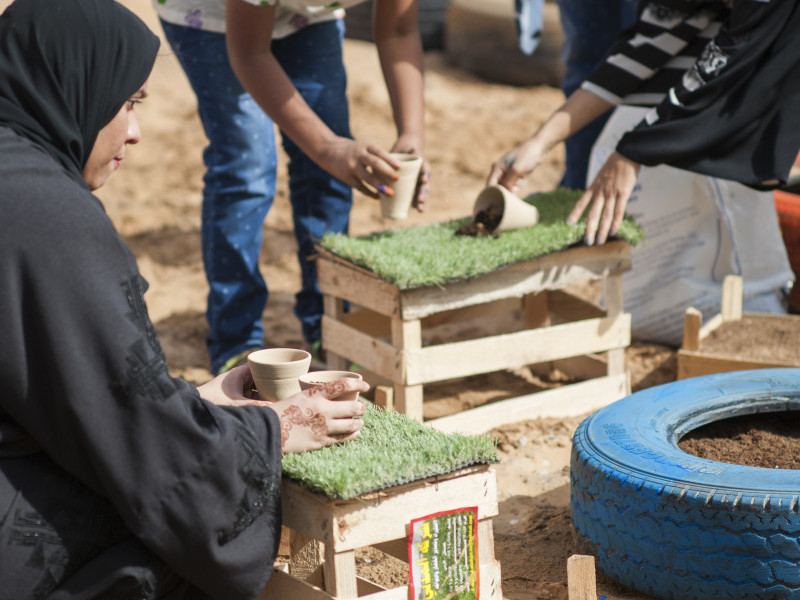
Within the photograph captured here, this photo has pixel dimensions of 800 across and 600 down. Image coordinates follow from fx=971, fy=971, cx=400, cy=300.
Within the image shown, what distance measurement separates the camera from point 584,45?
196 inches

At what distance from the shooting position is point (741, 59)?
11.0 feet

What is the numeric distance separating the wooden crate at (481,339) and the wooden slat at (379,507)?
49.7 inches

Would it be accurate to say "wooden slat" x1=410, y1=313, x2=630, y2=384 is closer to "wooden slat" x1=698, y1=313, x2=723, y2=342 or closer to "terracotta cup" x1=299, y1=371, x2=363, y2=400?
"wooden slat" x1=698, y1=313, x2=723, y2=342

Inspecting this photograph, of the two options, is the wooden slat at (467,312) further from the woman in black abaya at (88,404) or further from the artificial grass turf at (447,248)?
the woman in black abaya at (88,404)

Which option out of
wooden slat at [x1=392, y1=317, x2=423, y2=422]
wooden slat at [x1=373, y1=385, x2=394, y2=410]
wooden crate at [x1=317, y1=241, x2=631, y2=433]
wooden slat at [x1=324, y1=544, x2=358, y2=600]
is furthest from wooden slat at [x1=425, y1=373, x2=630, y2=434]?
wooden slat at [x1=324, y1=544, x2=358, y2=600]

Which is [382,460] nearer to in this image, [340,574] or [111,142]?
[340,574]

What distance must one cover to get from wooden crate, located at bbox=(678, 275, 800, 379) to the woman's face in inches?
91.3

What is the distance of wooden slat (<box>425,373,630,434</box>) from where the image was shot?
352 cm

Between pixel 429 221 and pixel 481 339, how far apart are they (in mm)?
3022

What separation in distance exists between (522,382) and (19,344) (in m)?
2.77

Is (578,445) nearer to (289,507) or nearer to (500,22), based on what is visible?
(289,507)

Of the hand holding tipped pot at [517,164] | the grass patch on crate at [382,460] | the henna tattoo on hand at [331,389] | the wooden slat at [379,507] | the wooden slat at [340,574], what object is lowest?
the wooden slat at [340,574]

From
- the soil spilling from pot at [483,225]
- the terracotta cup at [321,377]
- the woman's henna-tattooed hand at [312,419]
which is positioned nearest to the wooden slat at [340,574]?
the woman's henna-tattooed hand at [312,419]

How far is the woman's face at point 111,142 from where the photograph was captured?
6.48 feet
